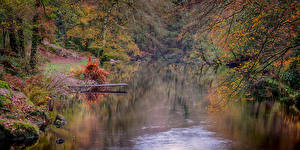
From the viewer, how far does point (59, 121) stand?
33.8 ft

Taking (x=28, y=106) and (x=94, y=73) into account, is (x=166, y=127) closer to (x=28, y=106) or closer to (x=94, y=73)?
(x=28, y=106)

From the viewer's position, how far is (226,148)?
8297mm

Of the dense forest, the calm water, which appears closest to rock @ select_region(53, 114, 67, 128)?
the dense forest

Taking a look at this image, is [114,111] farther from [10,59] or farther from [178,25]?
[178,25]

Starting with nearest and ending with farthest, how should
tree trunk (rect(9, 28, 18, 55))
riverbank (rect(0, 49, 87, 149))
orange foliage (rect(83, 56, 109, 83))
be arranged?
riverbank (rect(0, 49, 87, 149)) → tree trunk (rect(9, 28, 18, 55)) → orange foliage (rect(83, 56, 109, 83))

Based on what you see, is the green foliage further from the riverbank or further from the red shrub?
the red shrub

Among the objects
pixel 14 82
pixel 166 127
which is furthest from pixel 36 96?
pixel 166 127

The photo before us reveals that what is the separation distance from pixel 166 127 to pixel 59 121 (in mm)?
3961

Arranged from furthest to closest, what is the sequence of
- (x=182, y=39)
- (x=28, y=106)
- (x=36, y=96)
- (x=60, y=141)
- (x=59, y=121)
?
(x=182, y=39) → (x=36, y=96) → (x=59, y=121) → (x=28, y=106) → (x=60, y=141)

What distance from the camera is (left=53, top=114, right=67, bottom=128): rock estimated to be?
398 inches

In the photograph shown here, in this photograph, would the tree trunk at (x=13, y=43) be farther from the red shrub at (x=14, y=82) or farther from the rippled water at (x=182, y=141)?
the rippled water at (x=182, y=141)

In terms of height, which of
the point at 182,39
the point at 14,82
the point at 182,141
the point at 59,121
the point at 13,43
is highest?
the point at 13,43

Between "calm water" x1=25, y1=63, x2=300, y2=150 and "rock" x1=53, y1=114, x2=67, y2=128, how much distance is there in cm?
20

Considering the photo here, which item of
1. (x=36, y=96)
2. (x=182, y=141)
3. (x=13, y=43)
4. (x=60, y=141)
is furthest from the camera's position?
(x=13, y=43)
